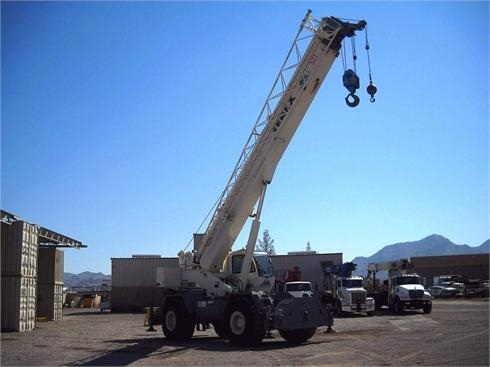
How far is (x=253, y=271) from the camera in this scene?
20641 millimetres

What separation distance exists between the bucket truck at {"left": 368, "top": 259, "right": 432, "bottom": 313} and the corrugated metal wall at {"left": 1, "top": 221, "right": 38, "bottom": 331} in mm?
23277

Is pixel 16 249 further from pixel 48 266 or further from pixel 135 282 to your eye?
pixel 135 282

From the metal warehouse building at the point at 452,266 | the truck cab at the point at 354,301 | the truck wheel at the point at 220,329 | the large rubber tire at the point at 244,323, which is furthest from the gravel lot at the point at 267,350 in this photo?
the metal warehouse building at the point at 452,266

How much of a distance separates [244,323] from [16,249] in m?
12.1

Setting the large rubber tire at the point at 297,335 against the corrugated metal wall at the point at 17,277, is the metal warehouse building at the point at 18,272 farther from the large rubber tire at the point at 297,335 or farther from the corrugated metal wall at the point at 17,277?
the large rubber tire at the point at 297,335

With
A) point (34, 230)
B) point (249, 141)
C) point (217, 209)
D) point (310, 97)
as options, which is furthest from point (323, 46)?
point (34, 230)

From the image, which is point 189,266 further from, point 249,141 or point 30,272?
point 30,272

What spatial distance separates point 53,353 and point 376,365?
9.44 meters

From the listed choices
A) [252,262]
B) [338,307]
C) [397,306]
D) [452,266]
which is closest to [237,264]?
[252,262]

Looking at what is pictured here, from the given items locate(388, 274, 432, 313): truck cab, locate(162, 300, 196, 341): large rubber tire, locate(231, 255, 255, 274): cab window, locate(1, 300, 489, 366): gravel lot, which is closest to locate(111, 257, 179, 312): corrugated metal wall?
locate(388, 274, 432, 313): truck cab

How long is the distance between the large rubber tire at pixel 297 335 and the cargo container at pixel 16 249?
1256cm

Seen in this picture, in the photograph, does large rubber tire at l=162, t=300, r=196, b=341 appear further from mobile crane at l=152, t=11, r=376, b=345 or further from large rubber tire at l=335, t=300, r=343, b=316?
large rubber tire at l=335, t=300, r=343, b=316

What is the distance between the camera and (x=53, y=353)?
1667cm

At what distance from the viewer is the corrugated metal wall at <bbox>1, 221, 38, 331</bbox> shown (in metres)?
24.4
